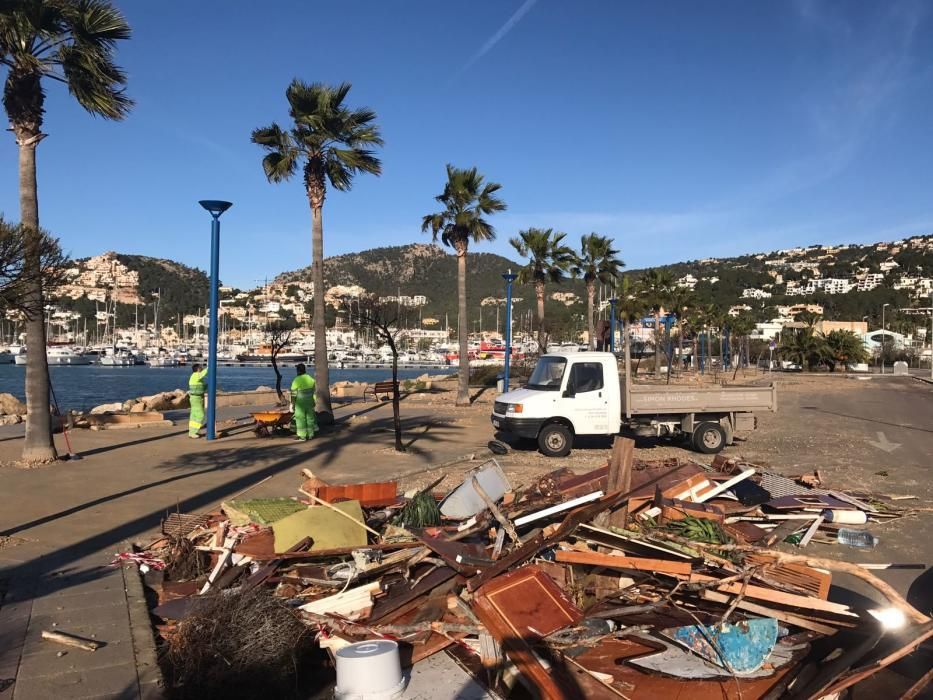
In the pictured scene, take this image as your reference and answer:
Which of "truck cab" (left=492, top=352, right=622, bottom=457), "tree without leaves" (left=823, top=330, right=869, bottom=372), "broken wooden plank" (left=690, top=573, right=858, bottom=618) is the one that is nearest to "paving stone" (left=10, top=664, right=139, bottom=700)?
"broken wooden plank" (left=690, top=573, right=858, bottom=618)

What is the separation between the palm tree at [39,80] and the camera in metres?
12.1

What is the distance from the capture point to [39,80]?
1258 centimetres

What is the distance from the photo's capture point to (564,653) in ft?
16.9

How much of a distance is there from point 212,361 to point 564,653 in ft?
41.9

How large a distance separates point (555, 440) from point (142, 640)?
10.4m

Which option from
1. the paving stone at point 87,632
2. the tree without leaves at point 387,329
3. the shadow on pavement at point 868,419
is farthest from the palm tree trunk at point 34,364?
the shadow on pavement at point 868,419

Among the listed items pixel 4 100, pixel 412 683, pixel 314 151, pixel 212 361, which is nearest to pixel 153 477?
pixel 212 361

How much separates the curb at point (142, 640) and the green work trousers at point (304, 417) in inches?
388

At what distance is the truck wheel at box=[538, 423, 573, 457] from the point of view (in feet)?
48.2

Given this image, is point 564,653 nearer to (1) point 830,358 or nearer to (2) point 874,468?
(2) point 874,468

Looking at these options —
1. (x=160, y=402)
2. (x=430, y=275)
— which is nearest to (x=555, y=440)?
(x=160, y=402)

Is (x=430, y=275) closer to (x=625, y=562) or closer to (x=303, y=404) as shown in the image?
(x=303, y=404)

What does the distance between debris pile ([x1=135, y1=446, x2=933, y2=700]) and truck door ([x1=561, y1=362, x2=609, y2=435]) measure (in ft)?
19.5

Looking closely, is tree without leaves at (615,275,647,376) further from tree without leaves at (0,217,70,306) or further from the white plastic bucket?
the white plastic bucket
